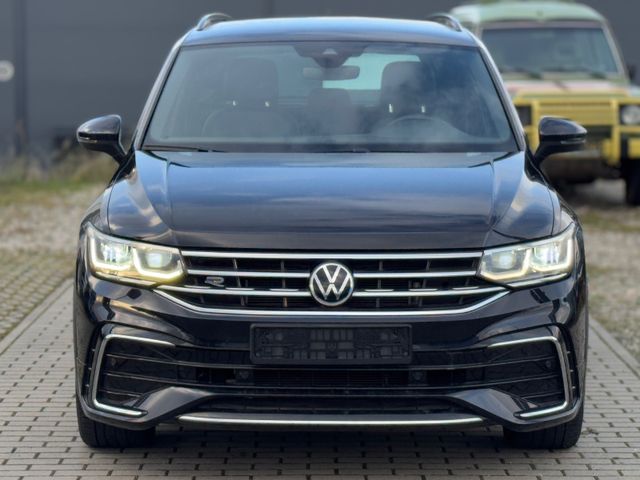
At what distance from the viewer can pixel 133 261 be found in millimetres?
5195

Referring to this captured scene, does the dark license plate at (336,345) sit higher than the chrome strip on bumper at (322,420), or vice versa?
the dark license plate at (336,345)

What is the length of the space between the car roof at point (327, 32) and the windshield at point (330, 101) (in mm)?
68

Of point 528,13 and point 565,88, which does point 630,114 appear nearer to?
point 565,88

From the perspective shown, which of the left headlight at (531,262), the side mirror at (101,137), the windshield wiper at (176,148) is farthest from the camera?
the side mirror at (101,137)

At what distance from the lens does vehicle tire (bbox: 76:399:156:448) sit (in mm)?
5680

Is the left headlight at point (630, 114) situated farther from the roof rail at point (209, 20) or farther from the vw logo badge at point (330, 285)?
the vw logo badge at point (330, 285)

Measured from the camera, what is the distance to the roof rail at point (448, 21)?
744 centimetres

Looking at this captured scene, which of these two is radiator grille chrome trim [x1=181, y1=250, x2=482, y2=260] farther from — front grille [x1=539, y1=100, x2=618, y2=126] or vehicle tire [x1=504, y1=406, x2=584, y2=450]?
front grille [x1=539, y1=100, x2=618, y2=126]

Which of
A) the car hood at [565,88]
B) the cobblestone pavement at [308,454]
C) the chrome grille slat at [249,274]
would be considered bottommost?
the car hood at [565,88]

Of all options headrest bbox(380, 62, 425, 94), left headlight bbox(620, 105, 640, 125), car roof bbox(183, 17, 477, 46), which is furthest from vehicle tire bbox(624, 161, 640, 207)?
headrest bbox(380, 62, 425, 94)

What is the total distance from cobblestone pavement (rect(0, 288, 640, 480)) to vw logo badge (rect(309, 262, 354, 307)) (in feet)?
2.54

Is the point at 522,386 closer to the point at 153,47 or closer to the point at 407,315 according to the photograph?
the point at 407,315

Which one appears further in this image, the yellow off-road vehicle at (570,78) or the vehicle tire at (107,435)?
the yellow off-road vehicle at (570,78)

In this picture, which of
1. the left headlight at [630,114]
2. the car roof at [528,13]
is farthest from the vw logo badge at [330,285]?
the car roof at [528,13]
